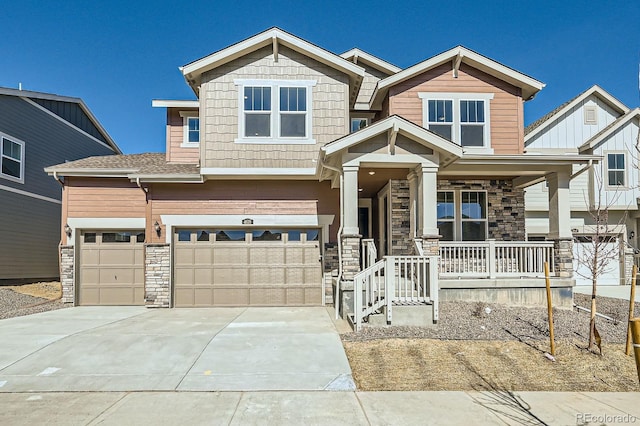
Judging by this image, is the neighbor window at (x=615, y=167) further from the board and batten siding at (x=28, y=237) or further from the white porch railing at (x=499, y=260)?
the board and batten siding at (x=28, y=237)

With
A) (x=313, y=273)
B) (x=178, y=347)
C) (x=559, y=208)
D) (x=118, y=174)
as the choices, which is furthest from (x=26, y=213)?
(x=559, y=208)

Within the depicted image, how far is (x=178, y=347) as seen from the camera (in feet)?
25.0

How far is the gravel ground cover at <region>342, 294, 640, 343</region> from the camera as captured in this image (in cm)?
802

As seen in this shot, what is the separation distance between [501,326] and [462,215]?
5.01 metres

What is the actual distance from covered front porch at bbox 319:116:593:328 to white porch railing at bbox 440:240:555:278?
25 millimetres

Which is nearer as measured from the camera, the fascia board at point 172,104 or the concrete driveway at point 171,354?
the concrete driveway at point 171,354

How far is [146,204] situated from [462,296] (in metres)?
8.70

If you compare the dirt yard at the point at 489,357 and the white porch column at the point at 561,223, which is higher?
the white porch column at the point at 561,223

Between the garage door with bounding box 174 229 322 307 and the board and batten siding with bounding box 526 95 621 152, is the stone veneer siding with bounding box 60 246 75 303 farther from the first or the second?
the board and batten siding with bounding box 526 95 621 152

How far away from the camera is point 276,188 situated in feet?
41.3

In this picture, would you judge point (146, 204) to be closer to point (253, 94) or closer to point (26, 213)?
point (253, 94)

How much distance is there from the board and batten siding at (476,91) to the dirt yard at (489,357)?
18.6 feet

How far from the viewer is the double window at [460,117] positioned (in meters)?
12.9

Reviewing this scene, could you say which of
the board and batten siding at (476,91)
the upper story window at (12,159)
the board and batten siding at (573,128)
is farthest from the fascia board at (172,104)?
the board and batten siding at (573,128)
